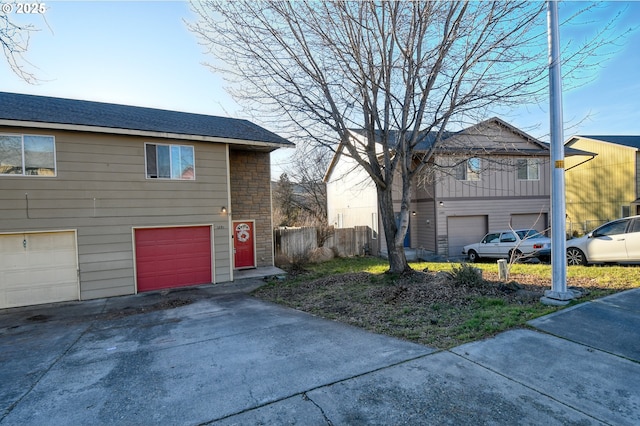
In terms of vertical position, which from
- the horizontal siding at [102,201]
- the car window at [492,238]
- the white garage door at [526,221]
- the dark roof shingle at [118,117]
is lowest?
the car window at [492,238]

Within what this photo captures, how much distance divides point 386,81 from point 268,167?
22.2 feet

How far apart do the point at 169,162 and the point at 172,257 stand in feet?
10.0

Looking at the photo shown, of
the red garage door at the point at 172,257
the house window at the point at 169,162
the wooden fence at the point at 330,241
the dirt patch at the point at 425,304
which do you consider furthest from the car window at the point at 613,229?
the house window at the point at 169,162

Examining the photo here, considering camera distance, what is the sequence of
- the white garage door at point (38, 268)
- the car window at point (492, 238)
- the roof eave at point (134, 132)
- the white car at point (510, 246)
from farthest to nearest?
the car window at point (492, 238)
the white car at point (510, 246)
the white garage door at point (38, 268)
the roof eave at point (134, 132)

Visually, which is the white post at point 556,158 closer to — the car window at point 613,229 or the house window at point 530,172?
the car window at point 613,229

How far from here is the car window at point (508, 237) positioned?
13328 mm

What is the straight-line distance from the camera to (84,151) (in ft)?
30.1

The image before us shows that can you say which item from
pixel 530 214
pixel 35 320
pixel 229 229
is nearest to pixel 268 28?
pixel 229 229

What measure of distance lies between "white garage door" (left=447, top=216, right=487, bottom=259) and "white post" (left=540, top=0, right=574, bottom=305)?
418 inches

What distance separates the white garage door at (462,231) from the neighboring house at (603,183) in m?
8.36

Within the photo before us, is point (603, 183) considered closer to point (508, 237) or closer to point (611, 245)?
point (508, 237)

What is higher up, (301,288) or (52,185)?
(52,185)

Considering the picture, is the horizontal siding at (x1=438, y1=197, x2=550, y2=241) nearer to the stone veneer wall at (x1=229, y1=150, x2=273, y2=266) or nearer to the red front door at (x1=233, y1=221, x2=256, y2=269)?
the stone veneer wall at (x1=229, y1=150, x2=273, y2=266)

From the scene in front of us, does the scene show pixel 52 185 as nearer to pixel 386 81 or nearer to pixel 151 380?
pixel 151 380
